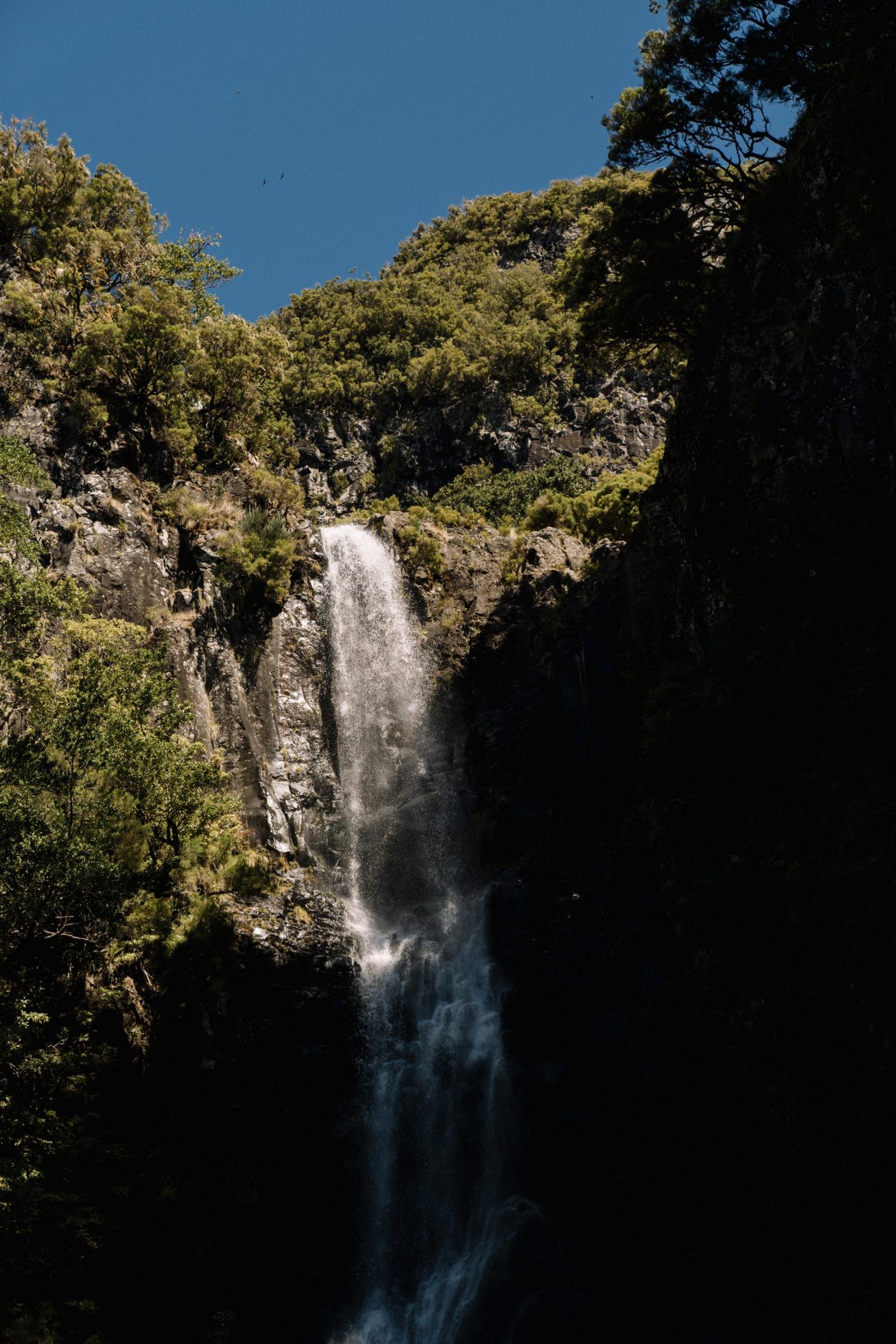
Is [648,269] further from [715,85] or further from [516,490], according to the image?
[516,490]

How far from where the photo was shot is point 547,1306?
48.5 feet

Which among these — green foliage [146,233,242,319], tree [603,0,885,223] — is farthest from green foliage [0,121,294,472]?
tree [603,0,885,223]

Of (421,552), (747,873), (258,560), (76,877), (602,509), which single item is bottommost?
(747,873)

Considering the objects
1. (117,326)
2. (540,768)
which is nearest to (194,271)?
(117,326)

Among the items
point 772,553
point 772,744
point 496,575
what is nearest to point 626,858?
point 772,744

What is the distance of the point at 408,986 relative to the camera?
20.3 m

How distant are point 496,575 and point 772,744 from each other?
1633 cm

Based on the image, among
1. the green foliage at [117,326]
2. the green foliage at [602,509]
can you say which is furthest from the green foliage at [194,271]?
the green foliage at [602,509]

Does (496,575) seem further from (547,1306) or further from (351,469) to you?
(547,1306)

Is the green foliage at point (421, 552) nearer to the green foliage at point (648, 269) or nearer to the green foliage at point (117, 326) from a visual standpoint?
the green foliage at point (117, 326)

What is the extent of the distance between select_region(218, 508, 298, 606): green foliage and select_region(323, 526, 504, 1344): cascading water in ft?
6.49

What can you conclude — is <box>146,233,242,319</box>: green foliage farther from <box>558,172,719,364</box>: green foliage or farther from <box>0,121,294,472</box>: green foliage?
<box>558,172,719,364</box>: green foliage

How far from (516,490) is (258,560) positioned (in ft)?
44.9

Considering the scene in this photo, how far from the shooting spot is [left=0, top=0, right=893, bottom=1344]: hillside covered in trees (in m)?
13.0
